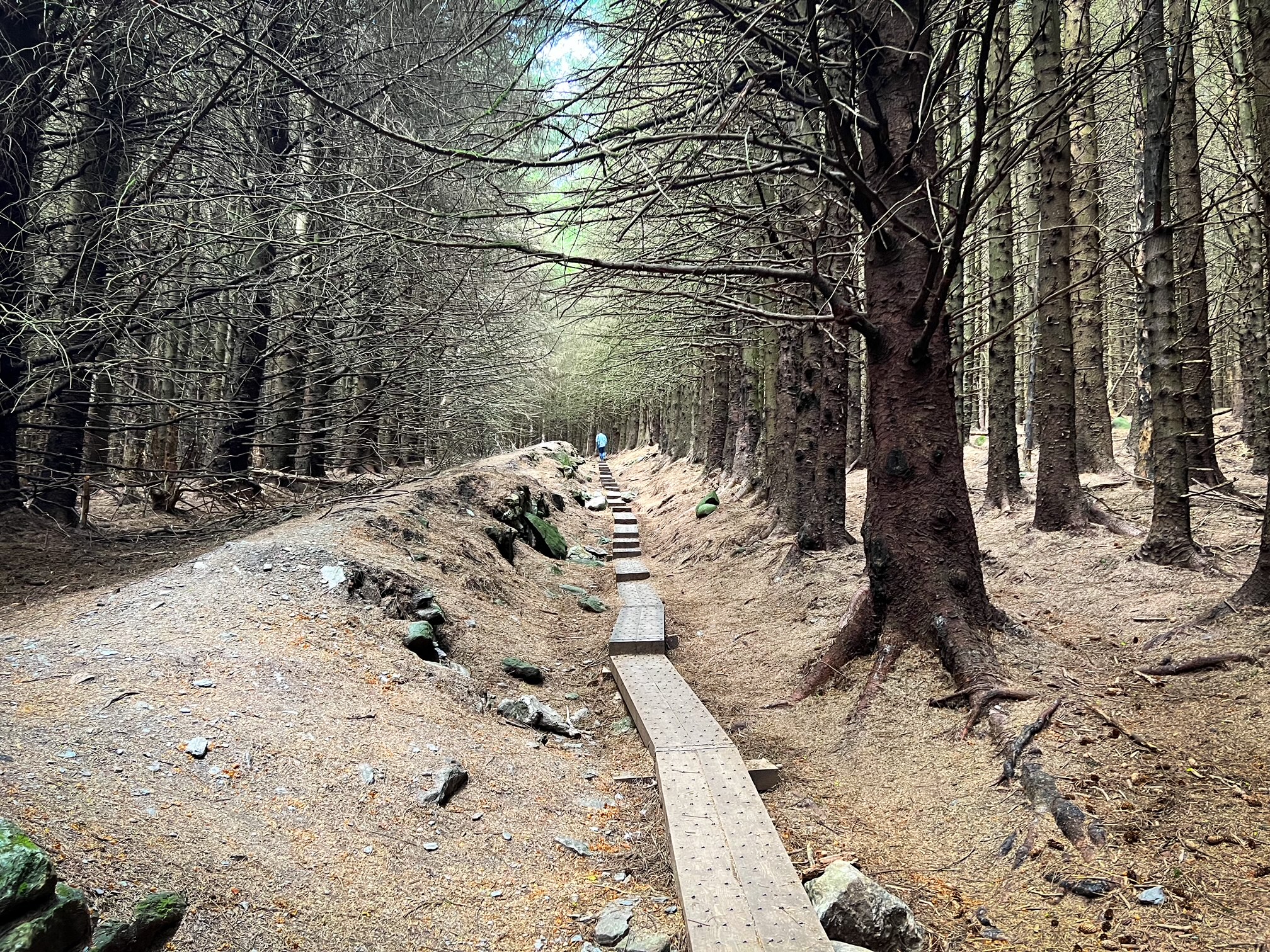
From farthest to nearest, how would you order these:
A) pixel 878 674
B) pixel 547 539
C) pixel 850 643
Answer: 1. pixel 547 539
2. pixel 850 643
3. pixel 878 674

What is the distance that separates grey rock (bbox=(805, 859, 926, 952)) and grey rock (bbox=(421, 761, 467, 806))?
2074 millimetres

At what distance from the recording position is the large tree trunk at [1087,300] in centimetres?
863

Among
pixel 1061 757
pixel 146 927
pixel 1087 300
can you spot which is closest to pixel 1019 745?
pixel 1061 757

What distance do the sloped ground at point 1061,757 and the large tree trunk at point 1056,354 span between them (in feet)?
1.90

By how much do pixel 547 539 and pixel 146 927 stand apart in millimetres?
10177

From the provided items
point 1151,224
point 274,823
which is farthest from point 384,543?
point 1151,224

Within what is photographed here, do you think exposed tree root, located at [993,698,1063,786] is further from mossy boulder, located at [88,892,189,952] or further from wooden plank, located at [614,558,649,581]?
wooden plank, located at [614,558,649,581]

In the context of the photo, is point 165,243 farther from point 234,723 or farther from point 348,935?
point 348,935

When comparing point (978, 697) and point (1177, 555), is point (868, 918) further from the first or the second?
point (1177, 555)

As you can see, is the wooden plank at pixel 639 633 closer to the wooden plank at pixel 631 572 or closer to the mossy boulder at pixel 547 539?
the wooden plank at pixel 631 572

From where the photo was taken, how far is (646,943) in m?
A: 2.96

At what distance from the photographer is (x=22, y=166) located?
6.35 m

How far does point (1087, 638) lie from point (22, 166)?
1004 cm

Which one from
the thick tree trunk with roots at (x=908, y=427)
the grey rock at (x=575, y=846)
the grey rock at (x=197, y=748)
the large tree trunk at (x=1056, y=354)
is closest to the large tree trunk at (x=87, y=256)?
the grey rock at (x=197, y=748)
